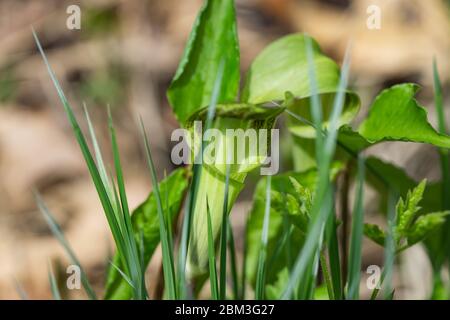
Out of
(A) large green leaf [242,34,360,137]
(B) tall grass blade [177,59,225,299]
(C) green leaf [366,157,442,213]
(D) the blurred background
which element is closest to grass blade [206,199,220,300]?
(B) tall grass blade [177,59,225,299]

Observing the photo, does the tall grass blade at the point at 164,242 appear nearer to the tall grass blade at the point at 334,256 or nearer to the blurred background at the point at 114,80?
the tall grass blade at the point at 334,256

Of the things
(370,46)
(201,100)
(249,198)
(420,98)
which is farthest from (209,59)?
(370,46)

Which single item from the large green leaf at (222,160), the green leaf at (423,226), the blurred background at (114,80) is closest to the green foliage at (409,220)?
the green leaf at (423,226)

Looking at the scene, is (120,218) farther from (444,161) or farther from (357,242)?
(444,161)

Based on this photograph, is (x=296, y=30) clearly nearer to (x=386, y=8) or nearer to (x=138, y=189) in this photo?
(x=386, y=8)

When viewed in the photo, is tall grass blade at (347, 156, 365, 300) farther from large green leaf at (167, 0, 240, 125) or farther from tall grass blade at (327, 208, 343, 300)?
large green leaf at (167, 0, 240, 125)

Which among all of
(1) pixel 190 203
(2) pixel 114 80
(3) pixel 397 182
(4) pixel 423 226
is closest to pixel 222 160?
(1) pixel 190 203
